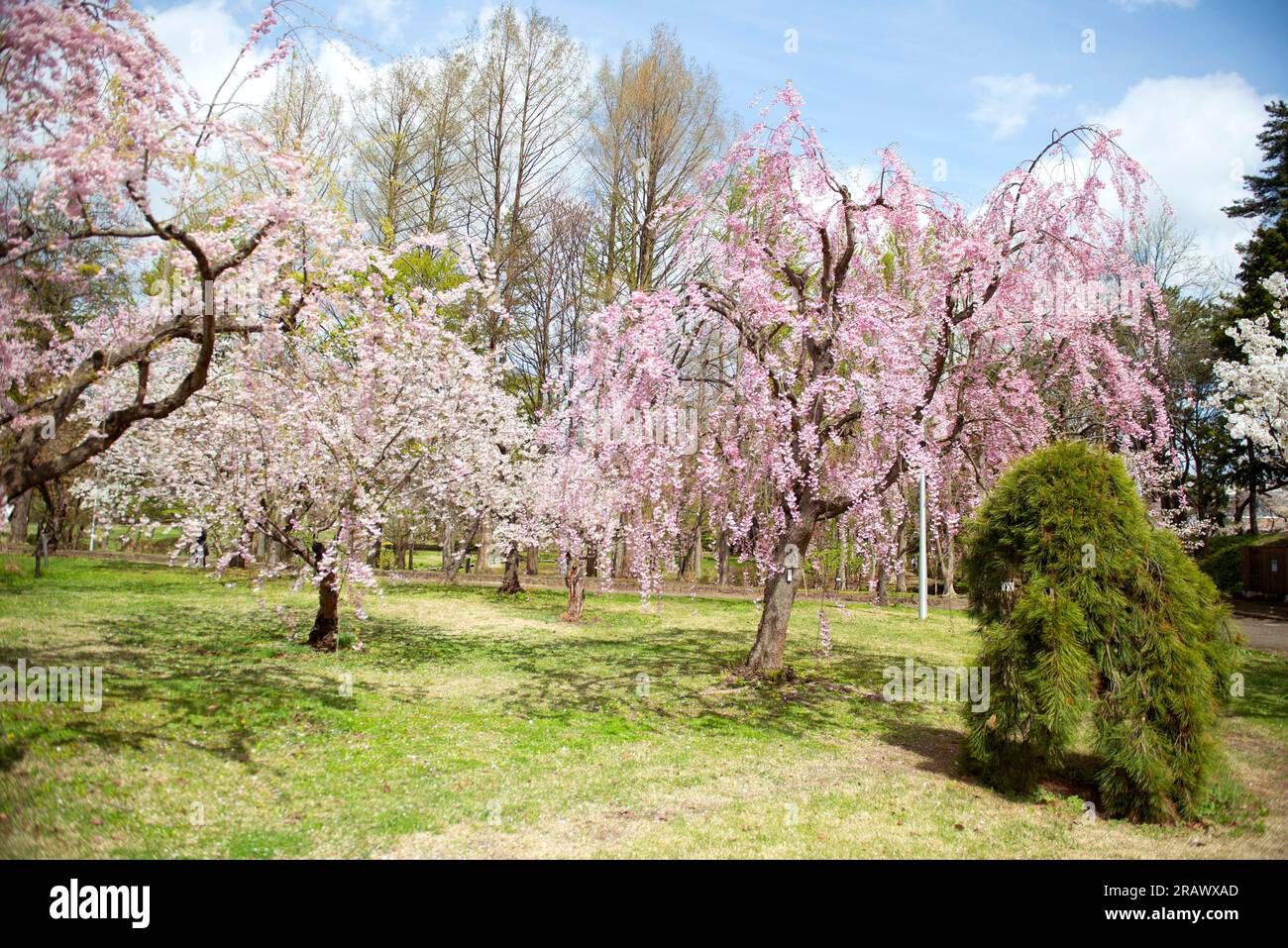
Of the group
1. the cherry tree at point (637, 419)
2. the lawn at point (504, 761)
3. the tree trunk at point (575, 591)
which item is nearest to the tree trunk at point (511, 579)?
the tree trunk at point (575, 591)

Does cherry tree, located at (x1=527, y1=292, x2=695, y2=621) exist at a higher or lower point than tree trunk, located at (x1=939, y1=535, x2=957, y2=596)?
higher

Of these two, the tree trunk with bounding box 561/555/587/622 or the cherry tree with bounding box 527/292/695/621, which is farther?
the tree trunk with bounding box 561/555/587/622

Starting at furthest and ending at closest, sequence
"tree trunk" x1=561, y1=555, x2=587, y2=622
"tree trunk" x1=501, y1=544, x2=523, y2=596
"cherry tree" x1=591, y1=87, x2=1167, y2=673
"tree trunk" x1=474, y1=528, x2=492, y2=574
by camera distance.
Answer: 1. "tree trunk" x1=474, y1=528, x2=492, y2=574
2. "tree trunk" x1=501, y1=544, x2=523, y2=596
3. "tree trunk" x1=561, y1=555, x2=587, y2=622
4. "cherry tree" x1=591, y1=87, x2=1167, y2=673

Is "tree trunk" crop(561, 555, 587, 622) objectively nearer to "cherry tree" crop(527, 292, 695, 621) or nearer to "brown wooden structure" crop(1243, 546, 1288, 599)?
"cherry tree" crop(527, 292, 695, 621)

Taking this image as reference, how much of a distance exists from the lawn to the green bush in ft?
1.15

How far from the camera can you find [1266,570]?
22.9 metres

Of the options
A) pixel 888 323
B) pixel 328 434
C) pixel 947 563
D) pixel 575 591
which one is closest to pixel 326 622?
pixel 328 434

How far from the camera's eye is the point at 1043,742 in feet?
18.1

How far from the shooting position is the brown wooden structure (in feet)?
72.4

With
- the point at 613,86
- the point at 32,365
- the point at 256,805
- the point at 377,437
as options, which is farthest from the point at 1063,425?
the point at 613,86

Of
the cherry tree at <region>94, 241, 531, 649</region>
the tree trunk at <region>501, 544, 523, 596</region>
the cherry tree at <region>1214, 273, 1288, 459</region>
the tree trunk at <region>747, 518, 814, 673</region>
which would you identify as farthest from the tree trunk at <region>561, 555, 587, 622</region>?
the cherry tree at <region>1214, 273, 1288, 459</region>
